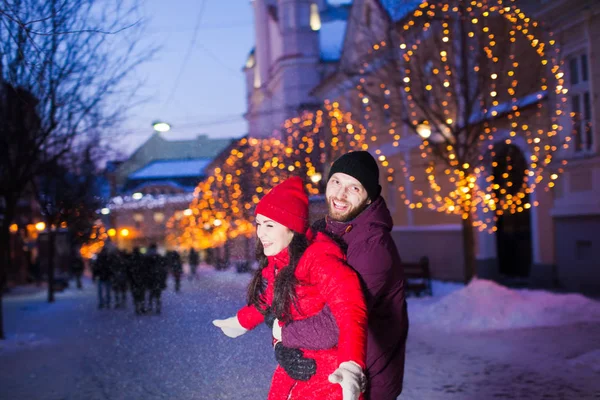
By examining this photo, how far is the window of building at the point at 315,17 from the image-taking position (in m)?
46.1

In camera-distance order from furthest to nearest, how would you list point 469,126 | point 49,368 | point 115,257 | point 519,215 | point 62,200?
point 519,215 → point 115,257 → point 469,126 → point 62,200 → point 49,368

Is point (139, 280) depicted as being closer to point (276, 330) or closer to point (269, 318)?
point (269, 318)

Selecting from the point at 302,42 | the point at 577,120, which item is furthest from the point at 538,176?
the point at 302,42

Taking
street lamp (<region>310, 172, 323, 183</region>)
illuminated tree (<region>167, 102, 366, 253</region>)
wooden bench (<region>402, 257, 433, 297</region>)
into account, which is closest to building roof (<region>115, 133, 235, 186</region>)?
illuminated tree (<region>167, 102, 366, 253</region>)

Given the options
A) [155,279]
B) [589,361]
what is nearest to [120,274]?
[155,279]

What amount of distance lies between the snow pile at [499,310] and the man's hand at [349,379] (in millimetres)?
9574

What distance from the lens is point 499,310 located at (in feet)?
40.1

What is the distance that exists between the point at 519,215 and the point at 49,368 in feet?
47.8

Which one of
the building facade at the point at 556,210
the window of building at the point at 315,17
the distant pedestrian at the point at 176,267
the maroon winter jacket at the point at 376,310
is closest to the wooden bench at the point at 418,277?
the building facade at the point at 556,210

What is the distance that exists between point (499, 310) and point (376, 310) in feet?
31.9

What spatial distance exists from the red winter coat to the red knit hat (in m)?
0.11

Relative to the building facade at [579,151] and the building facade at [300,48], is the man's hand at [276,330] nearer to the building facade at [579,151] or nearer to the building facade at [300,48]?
the building facade at [579,151]

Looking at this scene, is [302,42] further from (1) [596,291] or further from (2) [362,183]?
(2) [362,183]

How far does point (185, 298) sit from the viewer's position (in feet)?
52.4
